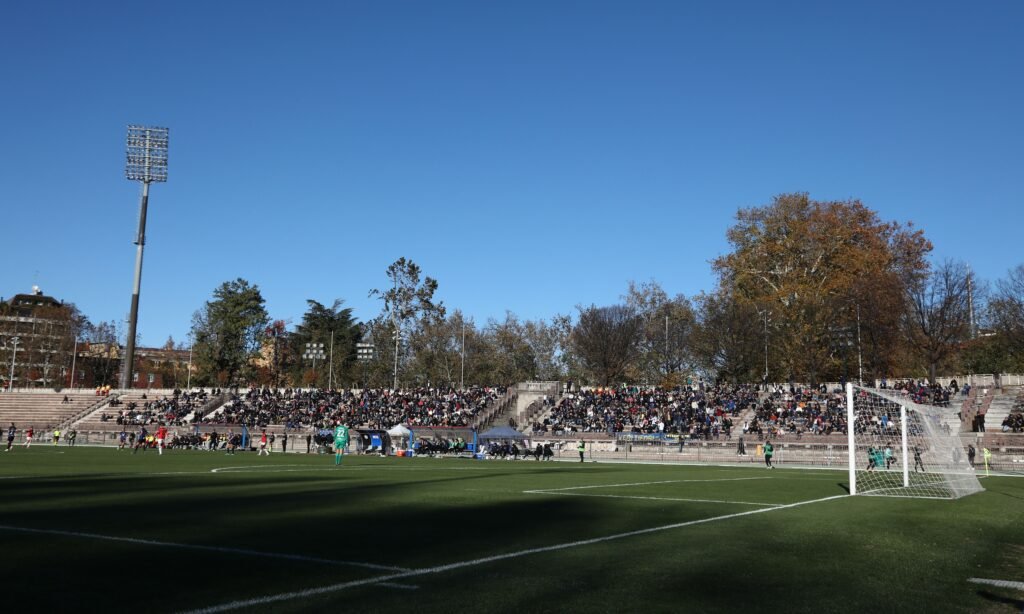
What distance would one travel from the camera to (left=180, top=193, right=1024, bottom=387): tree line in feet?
232

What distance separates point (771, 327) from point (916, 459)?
4555 centimetres

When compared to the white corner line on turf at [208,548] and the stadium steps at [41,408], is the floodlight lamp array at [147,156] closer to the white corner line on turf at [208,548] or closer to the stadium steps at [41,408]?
the stadium steps at [41,408]

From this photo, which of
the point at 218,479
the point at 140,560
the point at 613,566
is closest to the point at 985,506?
the point at 613,566

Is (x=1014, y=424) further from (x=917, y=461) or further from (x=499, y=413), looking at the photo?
(x=499, y=413)

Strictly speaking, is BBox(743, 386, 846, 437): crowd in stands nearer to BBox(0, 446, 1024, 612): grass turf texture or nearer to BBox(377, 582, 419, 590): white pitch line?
BBox(0, 446, 1024, 612): grass turf texture

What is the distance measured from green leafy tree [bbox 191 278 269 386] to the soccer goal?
96.5m

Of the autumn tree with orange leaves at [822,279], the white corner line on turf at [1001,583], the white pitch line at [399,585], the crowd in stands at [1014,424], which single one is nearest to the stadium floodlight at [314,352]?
the autumn tree with orange leaves at [822,279]

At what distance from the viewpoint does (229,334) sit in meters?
119

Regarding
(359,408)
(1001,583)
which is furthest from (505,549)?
(359,408)

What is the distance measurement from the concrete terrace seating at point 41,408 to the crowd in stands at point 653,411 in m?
46.3

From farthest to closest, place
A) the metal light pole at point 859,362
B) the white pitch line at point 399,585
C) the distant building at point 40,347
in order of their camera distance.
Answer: the distant building at point 40,347
the metal light pole at point 859,362
the white pitch line at point 399,585

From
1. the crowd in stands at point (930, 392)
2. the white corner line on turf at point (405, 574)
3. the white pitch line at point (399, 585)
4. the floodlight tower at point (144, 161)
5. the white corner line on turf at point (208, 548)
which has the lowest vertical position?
the white corner line on turf at point (208, 548)

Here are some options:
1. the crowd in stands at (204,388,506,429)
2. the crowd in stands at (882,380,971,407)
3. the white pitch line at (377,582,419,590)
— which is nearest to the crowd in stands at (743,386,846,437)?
the crowd in stands at (882,380,971,407)

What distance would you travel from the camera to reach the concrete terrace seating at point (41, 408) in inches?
3049
